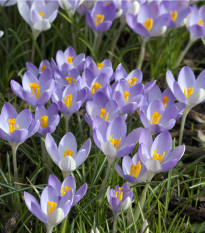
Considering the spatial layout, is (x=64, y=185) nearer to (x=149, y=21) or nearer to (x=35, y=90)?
(x=35, y=90)

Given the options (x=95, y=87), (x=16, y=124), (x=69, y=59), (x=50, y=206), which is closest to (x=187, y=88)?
(x=95, y=87)

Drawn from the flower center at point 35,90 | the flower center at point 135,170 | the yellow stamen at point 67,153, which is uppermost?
the flower center at point 35,90

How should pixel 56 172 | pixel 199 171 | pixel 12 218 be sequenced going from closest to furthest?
pixel 12 218 → pixel 56 172 → pixel 199 171

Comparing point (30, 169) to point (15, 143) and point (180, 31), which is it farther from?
point (180, 31)

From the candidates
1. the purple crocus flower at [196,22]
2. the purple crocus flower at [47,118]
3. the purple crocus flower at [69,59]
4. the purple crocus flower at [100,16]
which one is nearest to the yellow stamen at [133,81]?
the purple crocus flower at [69,59]

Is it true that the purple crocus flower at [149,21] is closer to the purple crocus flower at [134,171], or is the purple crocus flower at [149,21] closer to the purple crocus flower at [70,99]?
the purple crocus flower at [70,99]

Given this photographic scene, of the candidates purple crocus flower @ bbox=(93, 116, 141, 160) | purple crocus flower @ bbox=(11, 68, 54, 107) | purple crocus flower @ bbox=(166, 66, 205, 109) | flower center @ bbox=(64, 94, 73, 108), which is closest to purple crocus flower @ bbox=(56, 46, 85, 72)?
purple crocus flower @ bbox=(11, 68, 54, 107)

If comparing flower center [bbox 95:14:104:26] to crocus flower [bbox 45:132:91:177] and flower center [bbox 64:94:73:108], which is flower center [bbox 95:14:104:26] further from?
crocus flower [bbox 45:132:91:177]

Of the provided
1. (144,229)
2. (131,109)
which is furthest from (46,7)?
(144,229)
